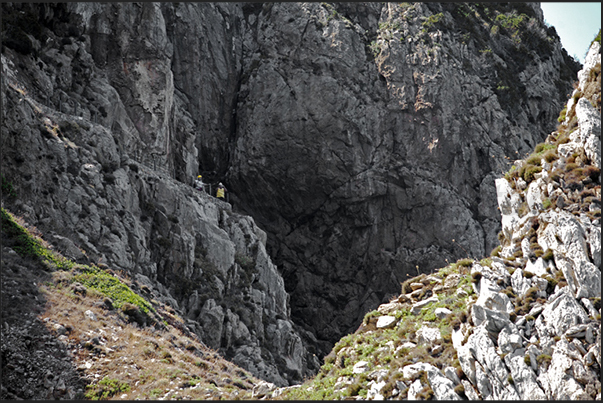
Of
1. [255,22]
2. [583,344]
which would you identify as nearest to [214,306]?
[583,344]

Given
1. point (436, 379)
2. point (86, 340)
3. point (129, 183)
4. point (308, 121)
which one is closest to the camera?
point (436, 379)

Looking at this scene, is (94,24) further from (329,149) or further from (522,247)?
(522,247)

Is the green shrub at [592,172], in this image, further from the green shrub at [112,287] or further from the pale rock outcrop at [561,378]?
the green shrub at [112,287]

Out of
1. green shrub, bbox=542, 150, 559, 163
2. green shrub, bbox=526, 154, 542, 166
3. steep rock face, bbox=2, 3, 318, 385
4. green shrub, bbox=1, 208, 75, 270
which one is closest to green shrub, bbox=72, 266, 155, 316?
green shrub, bbox=1, 208, 75, 270

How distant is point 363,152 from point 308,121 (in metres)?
7.17

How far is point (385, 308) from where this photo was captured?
2445 centimetres

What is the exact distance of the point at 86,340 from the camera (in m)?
22.2

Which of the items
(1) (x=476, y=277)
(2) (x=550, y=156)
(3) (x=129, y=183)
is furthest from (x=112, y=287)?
(2) (x=550, y=156)

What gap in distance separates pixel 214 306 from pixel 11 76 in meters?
21.3

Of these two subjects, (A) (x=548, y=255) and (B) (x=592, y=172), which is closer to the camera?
(A) (x=548, y=255)

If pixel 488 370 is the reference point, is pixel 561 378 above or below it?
below

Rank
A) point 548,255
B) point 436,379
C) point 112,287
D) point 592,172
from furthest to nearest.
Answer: point 112,287, point 592,172, point 548,255, point 436,379

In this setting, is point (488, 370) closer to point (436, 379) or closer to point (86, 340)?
point (436, 379)

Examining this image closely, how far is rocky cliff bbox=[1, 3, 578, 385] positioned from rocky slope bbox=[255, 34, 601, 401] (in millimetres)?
18962
